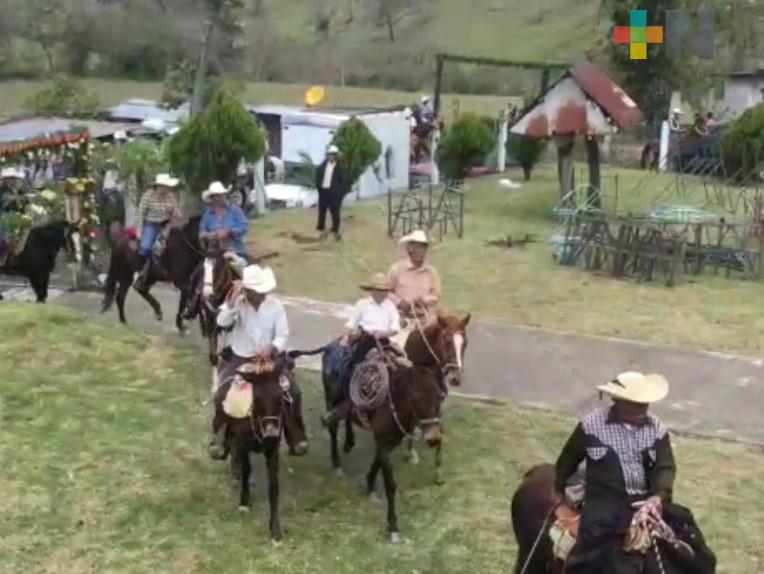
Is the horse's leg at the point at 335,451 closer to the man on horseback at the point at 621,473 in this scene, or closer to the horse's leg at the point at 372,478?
the horse's leg at the point at 372,478

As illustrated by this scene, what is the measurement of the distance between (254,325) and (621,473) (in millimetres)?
3451

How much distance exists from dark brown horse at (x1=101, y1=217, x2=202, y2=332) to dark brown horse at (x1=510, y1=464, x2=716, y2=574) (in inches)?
282

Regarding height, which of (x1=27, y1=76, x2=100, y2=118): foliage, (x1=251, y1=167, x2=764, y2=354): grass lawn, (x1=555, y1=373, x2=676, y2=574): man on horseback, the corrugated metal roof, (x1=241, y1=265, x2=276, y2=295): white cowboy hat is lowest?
(x1=251, y1=167, x2=764, y2=354): grass lawn

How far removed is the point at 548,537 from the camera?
6.07 m

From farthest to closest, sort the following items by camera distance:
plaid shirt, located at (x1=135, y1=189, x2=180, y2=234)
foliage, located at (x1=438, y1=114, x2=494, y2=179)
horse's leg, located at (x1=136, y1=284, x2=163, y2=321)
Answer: foliage, located at (x1=438, y1=114, x2=494, y2=179) → horse's leg, located at (x1=136, y1=284, x2=163, y2=321) → plaid shirt, located at (x1=135, y1=189, x2=180, y2=234)

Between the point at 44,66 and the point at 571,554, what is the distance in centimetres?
5641

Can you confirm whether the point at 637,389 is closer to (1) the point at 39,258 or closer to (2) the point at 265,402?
(2) the point at 265,402

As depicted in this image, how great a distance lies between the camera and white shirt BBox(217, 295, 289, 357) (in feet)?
27.2

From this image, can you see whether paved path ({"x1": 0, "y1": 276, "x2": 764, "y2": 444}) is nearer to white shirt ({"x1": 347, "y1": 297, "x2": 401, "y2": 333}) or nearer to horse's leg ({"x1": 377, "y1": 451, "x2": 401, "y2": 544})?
white shirt ({"x1": 347, "y1": 297, "x2": 401, "y2": 333})

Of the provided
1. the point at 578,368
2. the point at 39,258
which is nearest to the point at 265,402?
the point at 578,368

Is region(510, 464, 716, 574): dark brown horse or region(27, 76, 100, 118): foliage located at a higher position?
region(27, 76, 100, 118): foliage

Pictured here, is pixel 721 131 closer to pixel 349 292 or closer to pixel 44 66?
pixel 349 292

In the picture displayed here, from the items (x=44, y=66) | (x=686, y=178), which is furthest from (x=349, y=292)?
(x=44, y=66)

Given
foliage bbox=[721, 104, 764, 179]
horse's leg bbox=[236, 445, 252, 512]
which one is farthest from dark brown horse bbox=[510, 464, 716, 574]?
foliage bbox=[721, 104, 764, 179]
